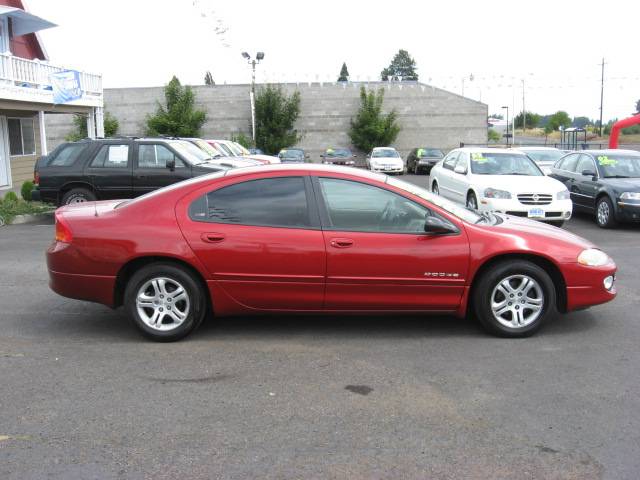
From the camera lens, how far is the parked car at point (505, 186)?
11492mm

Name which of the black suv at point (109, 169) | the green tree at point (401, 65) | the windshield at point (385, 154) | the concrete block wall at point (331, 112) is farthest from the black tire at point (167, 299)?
the green tree at point (401, 65)

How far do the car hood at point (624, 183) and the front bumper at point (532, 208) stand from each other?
148 centimetres

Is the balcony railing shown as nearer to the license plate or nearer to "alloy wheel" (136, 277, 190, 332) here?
the license plate

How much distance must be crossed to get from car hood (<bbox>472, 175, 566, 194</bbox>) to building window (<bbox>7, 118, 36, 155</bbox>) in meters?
17.3

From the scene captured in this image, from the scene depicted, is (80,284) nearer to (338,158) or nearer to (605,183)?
(605,183)

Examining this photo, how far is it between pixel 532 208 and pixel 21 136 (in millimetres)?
19143

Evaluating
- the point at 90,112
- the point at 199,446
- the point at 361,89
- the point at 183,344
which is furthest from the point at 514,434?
the point at 361,89

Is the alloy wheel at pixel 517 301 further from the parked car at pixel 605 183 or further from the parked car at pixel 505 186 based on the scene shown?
the parked car at pixel 605 183

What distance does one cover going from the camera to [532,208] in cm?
1147

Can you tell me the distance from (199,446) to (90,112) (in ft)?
77.5

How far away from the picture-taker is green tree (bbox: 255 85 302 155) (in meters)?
44.4

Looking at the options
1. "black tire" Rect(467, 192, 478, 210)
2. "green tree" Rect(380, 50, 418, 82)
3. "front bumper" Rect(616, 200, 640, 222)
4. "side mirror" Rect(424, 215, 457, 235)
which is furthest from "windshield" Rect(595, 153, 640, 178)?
"green tree" Rect(380, 50, 418, 82)

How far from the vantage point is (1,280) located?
766 centimetres

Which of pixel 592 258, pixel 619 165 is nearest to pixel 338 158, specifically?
pixel 619 165
